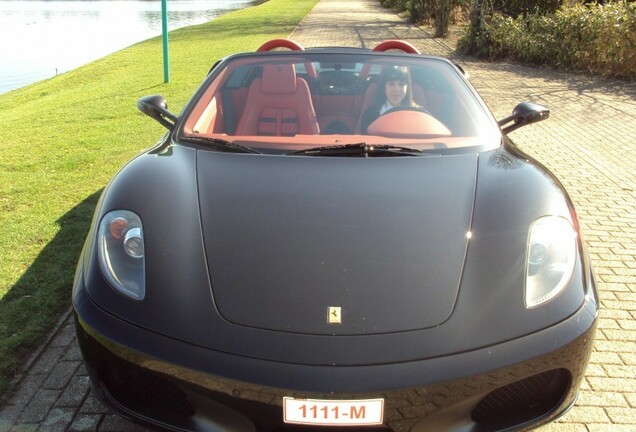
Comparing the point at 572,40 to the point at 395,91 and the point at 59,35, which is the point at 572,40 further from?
the point at 59,35

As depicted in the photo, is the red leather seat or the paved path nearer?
the paved path

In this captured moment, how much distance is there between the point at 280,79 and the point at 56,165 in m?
3.64

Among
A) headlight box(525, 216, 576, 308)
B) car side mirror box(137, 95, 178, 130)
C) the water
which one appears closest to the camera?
headlight box(525, 216, 576, 308)

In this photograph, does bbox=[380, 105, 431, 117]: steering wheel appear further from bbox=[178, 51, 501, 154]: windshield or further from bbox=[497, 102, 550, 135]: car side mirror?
bbox=[497, 102, 550, 135]: car side mirror

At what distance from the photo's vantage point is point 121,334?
6.78 feet

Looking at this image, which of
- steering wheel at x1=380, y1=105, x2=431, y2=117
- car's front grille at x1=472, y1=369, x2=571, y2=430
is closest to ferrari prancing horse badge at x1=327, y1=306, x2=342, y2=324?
car's front grille at x1=472, y1=369, x2=571, y2=430

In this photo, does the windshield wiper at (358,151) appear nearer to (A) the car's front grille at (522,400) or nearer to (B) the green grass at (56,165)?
(A) the car's front grille at (522,400)

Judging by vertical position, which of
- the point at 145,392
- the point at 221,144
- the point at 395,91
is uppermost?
the point at 395,91

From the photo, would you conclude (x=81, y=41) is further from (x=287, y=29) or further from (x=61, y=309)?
(x=61, y=309)

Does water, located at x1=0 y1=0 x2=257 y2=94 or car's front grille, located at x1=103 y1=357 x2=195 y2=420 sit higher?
car's front grille, located at x1=103 y1=357 x2=195 y2=420

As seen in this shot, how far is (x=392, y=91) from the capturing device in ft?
12.2

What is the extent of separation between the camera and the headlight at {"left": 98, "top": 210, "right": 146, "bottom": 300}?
2.25 metres

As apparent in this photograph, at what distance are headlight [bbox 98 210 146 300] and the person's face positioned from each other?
183 centimetres

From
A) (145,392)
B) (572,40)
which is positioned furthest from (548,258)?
(572,40)
